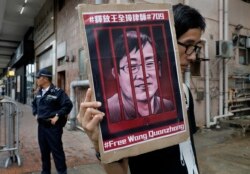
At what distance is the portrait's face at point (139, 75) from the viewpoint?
3.36 feet

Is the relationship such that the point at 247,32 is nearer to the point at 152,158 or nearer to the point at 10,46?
the point at 152,158

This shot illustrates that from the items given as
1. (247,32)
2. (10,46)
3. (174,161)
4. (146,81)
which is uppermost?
(10,46)

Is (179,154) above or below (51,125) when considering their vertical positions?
above

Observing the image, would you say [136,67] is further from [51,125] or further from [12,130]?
[12,130]

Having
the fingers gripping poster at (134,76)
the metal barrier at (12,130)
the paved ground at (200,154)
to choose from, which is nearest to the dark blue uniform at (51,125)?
the paved ground at (200,154)

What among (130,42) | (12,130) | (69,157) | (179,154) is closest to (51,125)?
(12,130)

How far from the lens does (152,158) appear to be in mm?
1220

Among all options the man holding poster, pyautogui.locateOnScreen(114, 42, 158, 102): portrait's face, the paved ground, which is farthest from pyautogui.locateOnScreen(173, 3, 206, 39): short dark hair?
the paved ground

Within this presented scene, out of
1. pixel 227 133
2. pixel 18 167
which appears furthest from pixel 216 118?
pixel 18 167

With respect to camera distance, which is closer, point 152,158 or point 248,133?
point 152,158

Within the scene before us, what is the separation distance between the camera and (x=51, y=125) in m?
4.21

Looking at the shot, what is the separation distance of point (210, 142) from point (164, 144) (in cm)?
654

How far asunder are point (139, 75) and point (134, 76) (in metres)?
0.02

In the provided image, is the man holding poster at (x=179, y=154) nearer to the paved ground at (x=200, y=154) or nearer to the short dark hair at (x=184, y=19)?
the short dark hair at (x=184, y=19)
